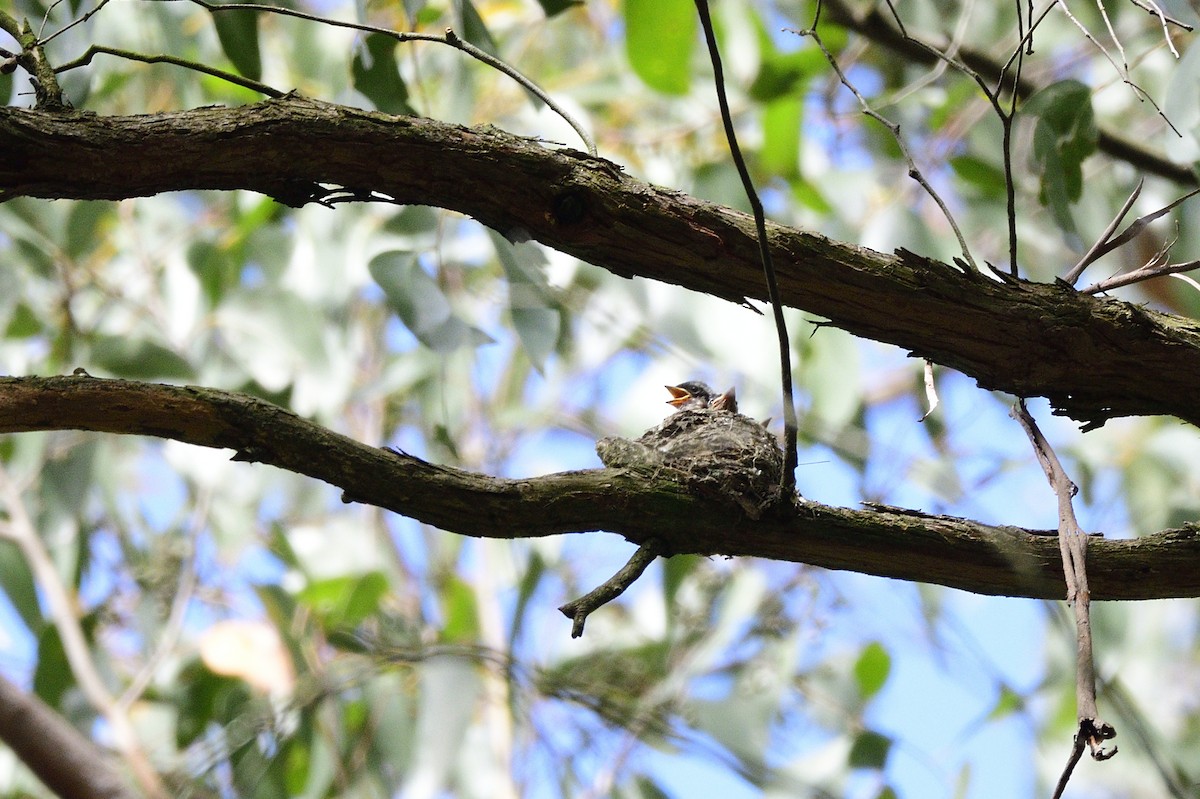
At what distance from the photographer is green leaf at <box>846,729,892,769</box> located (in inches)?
110

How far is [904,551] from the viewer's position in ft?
4.31

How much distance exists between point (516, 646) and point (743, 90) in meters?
1.61

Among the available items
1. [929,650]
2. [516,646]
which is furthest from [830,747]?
[516,646]

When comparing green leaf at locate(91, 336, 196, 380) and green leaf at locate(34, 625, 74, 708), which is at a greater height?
green leaf at locate(91, 336, 196, 380)

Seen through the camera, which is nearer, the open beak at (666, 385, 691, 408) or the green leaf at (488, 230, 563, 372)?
the green leaf at (488, 230, 563, 372)

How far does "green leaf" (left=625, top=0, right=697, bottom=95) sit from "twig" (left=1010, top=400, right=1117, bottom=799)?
156cm

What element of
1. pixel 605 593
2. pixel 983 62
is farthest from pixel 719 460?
pixel 983 62

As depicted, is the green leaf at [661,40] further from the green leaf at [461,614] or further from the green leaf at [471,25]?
the green leaf at [461,614]

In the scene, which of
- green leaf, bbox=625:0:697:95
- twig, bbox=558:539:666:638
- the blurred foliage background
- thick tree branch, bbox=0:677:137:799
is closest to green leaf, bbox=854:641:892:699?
the blurred foliage background

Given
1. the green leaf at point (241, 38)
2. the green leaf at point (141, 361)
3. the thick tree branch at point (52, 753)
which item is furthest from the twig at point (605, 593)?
the green leaf at point (141, 361)

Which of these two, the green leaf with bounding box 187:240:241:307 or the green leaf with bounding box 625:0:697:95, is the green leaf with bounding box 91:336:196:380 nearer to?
the green leaf with bounding box 187:240:241:307

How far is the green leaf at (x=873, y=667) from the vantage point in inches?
123

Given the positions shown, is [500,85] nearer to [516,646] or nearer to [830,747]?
[516,646]

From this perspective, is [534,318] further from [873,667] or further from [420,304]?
[873,667]
